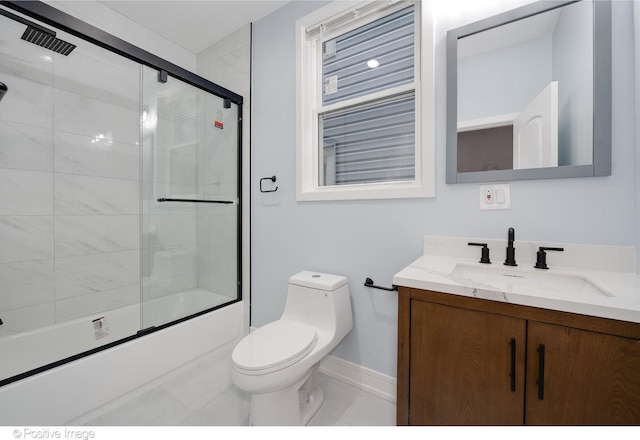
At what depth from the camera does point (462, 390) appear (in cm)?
89

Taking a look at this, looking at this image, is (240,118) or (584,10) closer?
(584,10)

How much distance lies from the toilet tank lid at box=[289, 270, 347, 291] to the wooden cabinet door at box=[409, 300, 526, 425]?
57 cm

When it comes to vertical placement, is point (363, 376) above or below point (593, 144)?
below

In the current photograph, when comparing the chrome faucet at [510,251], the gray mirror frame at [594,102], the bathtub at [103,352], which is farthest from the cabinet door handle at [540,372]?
the bathtub at [103,352]

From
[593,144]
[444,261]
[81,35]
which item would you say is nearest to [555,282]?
[444,261]

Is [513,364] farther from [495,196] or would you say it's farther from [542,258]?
[495,196]

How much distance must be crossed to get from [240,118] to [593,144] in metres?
2.11

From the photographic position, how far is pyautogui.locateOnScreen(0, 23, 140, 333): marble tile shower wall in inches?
62.0

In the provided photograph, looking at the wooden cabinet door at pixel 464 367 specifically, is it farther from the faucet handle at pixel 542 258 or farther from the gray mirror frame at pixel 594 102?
the gray mirror frame at pixel 594 102

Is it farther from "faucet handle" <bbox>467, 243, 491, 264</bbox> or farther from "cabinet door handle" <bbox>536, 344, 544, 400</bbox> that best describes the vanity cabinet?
"faucet handle" <bbox>467, 243, 491, 264</bbox>

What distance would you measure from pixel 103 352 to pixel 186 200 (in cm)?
106

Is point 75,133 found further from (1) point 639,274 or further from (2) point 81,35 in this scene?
(1) point 639,274

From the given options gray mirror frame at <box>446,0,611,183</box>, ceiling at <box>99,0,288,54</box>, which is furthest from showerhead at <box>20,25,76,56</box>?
gray mirror frame at <box>446,0,611,183</box>

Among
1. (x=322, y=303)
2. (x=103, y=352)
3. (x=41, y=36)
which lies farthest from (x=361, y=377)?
(x=41, y=36)
